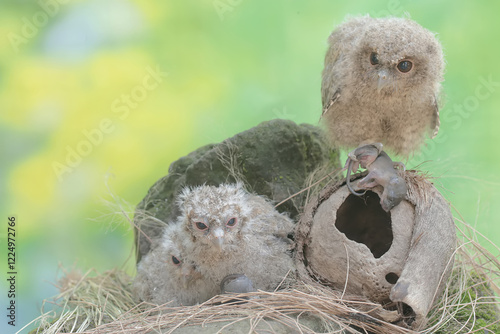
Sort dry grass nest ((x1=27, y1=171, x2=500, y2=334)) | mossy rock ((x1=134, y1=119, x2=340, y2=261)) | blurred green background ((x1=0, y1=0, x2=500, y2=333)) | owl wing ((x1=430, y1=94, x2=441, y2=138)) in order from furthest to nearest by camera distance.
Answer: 1. blurred green background ((x1=0, y1=0, x2=500, y2=333))
2. mossy rock ((x1=134, y1=119, x2=340, y2=261))
3. owl wing ((x1=430, y1=94, x2=441, y2=138))
4. dry grass nest ((x1=27, y1=171, x2=500, y2=334))

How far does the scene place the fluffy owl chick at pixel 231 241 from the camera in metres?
2.74

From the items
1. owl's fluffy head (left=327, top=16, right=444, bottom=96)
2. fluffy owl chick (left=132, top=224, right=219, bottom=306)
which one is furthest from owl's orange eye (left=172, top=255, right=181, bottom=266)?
owl's fluffy head (left=327, top=16, right=444, bottom=96)

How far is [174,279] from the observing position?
2986 mm

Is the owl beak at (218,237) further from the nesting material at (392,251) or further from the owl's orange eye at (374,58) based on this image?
the owl's orange eye at (374,58)

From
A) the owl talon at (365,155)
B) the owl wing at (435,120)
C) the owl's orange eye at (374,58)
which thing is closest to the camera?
the owl talon at (365,155)

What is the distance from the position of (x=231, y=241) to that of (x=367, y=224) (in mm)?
886

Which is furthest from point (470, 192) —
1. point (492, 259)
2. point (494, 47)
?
point (494, 47)

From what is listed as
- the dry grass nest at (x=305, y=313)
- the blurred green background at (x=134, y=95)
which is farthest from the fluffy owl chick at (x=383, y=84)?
the dry grass nest at (x=305, y=313)

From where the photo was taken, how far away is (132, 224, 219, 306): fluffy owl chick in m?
2.92

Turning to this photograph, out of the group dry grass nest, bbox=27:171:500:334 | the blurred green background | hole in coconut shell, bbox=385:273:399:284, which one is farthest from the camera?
the blurred green background

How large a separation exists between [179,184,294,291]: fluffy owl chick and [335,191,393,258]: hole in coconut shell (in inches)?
15.3

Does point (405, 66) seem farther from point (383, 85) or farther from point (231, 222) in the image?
point (231, 222)

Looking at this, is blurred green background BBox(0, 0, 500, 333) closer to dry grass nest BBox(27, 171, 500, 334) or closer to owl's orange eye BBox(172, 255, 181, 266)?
dry grass nest BBox(27, 171, 500, 334)

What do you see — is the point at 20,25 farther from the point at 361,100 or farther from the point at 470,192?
the point at 470,192
